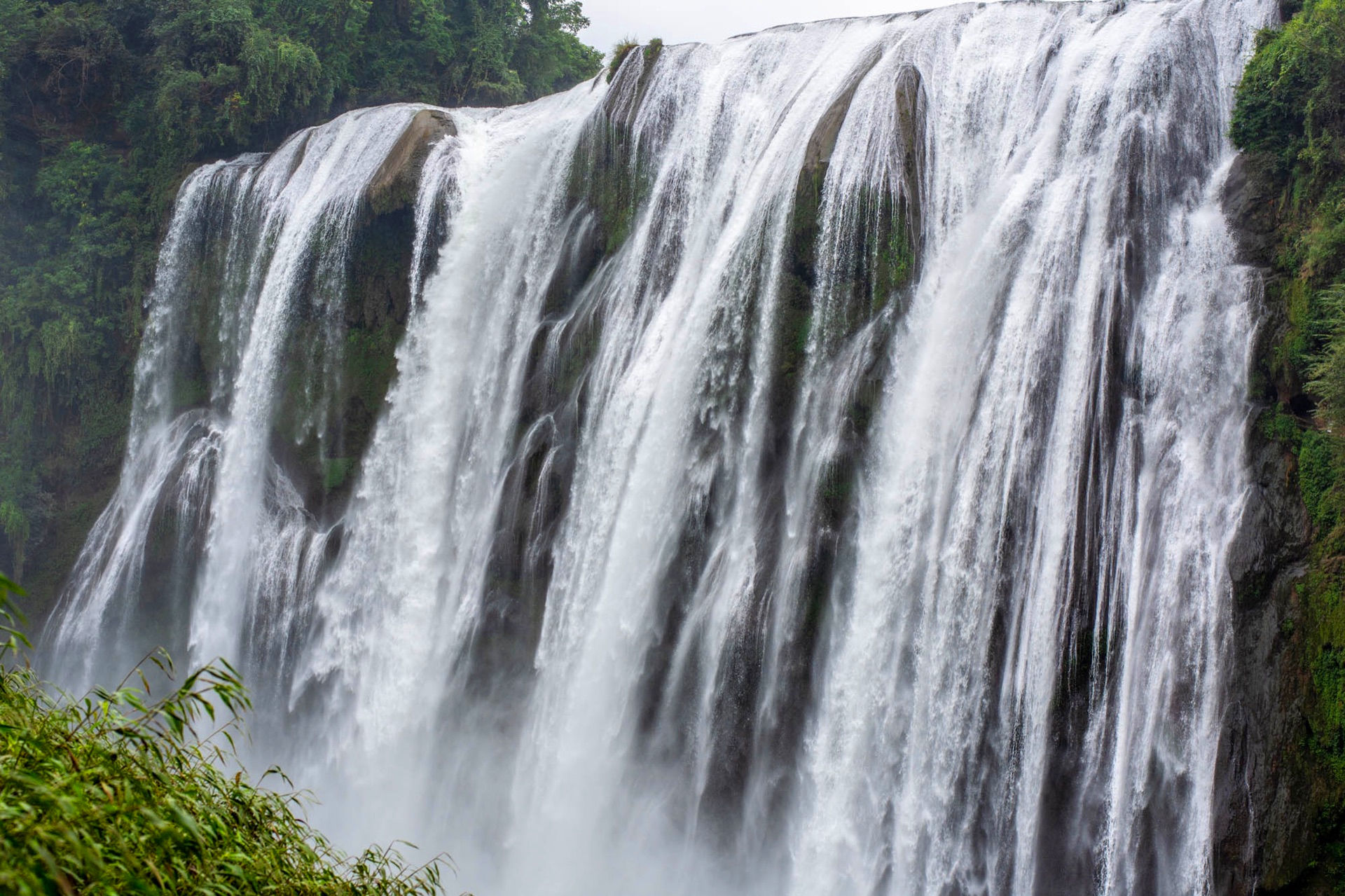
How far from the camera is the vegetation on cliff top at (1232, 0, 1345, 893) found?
27.9ft

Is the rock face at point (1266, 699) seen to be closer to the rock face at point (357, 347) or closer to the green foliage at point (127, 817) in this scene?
the green foliage at point (127, 817)

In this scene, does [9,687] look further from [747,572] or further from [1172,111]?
[1172,111]

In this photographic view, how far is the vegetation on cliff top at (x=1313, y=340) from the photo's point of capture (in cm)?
850

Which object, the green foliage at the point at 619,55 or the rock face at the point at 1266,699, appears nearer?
the rock face at the point at 1266,699

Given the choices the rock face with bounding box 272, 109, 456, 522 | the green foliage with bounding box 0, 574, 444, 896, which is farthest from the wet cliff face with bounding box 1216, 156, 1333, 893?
the rock face with bounding box 272, 109, 456, 522

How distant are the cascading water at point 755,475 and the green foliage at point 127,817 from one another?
23.2 feet

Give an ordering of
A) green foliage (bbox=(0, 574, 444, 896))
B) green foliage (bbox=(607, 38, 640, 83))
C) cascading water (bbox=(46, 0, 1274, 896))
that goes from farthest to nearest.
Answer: green foliage (bbox=(607, 38, 640, 83)) < cascading water (bbox=(46, 0, 1274, 896)) < green foliage (bbox=(0, 574, 444, 896))

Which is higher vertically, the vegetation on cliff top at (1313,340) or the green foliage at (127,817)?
the vegetation on cliff top at (1313,340)

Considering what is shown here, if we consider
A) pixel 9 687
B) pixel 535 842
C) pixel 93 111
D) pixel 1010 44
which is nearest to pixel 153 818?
pixel 9 687

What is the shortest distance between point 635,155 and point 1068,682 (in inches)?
437

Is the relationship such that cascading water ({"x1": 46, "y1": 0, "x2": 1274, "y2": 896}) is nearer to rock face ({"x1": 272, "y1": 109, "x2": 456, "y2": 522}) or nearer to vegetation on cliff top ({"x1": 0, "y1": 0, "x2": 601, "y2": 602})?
rock face ({"x1": 272, "y1": 109, "x2": 456, "y2": 522})

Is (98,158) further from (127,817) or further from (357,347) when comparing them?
(127,817)

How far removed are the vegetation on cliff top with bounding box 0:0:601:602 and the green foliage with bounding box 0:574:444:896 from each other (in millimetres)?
21669

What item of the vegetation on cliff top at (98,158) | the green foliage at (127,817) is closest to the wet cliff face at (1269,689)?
the green foliage at (127,817)
